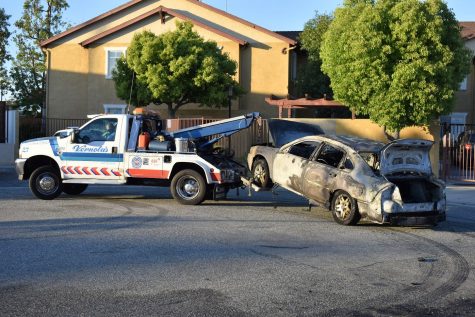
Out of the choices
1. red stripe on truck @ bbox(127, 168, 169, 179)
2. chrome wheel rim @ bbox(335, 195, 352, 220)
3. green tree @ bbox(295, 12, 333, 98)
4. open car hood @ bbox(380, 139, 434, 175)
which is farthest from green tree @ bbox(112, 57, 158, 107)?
open car hood @ bbox(380, 139, 434, 175)

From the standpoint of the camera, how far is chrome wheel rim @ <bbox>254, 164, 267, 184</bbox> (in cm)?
1312

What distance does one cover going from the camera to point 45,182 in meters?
12.9

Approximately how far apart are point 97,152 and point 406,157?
6.51 metres

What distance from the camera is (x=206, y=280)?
21.6 feet

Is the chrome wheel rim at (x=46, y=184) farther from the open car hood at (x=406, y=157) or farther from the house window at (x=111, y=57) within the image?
the house window at (x=111, y=57)

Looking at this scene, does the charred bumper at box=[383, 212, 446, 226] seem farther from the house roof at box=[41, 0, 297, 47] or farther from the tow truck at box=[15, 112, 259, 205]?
the house roof at box=[41, 0, 297, 47]

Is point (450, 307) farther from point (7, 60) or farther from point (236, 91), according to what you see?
point (7, 60)

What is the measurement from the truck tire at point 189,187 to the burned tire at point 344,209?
304cm

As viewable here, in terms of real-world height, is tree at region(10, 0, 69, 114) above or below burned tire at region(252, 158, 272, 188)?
above

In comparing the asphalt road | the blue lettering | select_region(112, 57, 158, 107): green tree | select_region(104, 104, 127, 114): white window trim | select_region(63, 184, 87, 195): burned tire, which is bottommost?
the asphalt road

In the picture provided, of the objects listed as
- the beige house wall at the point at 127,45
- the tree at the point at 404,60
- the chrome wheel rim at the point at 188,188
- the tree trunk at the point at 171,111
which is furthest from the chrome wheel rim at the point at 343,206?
the beige house wall at the point at 127,45

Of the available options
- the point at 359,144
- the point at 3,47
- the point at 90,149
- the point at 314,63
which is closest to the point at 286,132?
the point at 359,144

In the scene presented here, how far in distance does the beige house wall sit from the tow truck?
646 inches

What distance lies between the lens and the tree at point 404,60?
2000cm
